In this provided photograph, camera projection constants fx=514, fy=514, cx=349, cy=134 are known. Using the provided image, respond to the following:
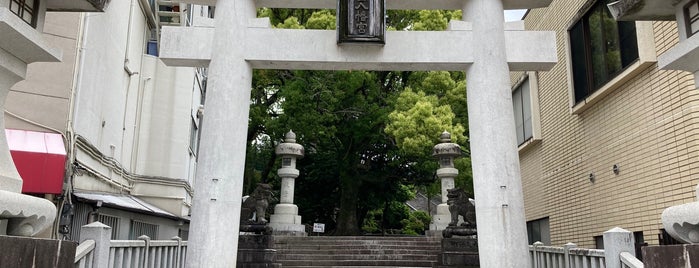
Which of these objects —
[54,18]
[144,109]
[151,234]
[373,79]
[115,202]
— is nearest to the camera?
[54,18]

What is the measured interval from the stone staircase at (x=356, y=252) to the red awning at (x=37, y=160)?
5.55m

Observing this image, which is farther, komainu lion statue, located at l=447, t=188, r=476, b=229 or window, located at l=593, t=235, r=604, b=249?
komainu lion statue, located at l=447, t=188, r=476, b=229

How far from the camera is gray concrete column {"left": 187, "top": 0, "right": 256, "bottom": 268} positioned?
7684 millimetres

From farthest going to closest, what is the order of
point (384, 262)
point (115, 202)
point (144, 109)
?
1. point (144, 109)
2. point (384, 262)
3. point (115, 202)

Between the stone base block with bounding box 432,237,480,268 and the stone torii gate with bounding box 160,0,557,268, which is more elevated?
the stone torii gate with bounding box 160,0,557,268

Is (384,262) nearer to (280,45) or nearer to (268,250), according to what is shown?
(268,250)

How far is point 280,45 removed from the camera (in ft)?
27.0

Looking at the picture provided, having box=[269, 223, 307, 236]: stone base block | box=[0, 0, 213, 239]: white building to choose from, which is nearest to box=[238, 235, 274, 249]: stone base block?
box=[0, 0, 213, 239]: white building

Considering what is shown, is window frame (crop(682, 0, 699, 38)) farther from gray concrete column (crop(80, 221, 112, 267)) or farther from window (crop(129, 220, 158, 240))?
window (crop(129, 220, 158, 240))

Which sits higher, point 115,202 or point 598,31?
point 598,31

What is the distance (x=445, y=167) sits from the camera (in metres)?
16.9

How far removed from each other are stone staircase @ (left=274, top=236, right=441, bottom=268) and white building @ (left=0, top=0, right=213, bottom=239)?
13.2 ft

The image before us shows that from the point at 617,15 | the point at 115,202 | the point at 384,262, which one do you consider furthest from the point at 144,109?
the point at 617,15

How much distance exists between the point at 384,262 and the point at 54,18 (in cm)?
935
